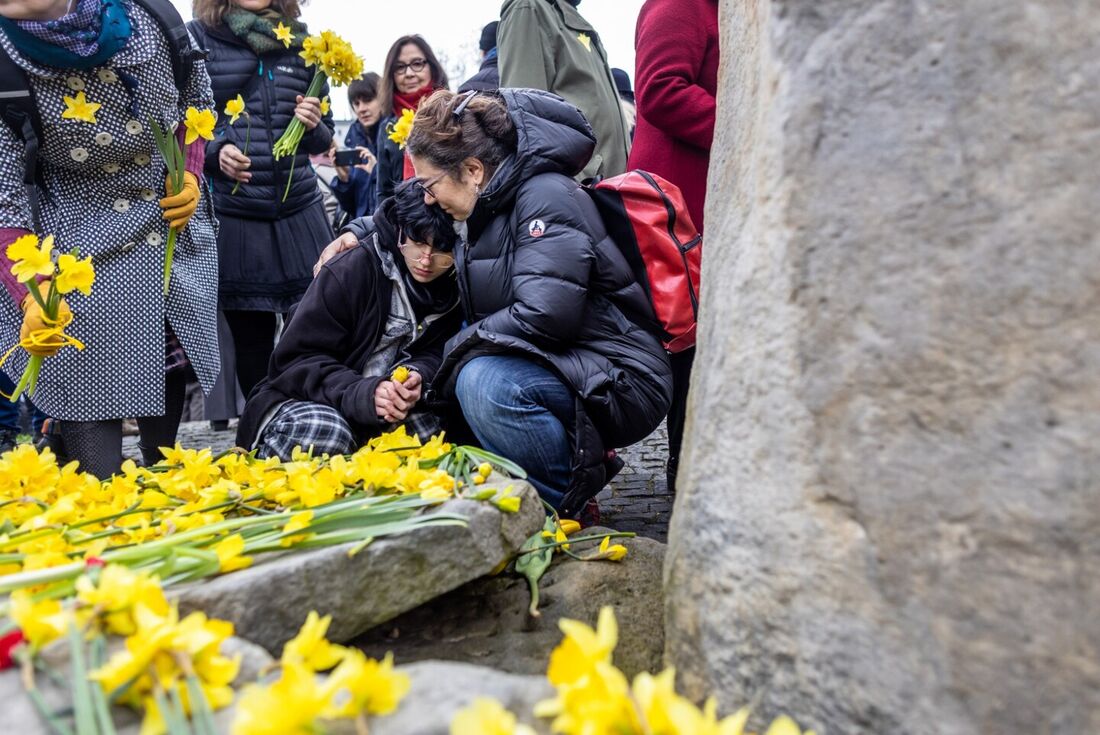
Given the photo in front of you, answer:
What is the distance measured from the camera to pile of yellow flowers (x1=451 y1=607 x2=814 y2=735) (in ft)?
3.30

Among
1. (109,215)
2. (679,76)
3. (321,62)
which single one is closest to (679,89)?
(679,76)

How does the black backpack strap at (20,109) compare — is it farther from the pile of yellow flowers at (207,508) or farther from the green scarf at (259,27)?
the green scarf at (259,27)

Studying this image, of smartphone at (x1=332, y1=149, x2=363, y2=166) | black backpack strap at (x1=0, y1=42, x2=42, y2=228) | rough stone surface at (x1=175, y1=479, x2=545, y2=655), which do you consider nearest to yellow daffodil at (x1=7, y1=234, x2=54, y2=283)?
black backpack strap at (x1=0, y1=42, x2=42, y2=228)

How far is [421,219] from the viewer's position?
3268 mm

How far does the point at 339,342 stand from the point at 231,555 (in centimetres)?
181

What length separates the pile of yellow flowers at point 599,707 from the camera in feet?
3.30

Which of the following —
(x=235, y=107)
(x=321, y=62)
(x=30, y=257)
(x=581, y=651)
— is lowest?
(x=581, y=651)

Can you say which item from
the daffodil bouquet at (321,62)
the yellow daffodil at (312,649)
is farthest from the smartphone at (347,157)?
the yellow daffodil at (312,649)

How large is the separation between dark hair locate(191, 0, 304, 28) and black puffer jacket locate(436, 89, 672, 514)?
151 centimetres

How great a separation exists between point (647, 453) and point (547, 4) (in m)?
2.39

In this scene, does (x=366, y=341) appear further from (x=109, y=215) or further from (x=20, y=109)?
(x=20, y=109)

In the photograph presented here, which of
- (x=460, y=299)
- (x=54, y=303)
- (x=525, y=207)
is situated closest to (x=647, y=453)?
(x=460, y=299)

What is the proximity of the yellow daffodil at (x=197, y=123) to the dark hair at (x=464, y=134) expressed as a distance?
742mm

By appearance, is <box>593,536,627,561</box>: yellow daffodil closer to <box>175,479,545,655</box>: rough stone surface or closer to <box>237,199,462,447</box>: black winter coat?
<box>175,479,545,655</box>: rough stone surface
